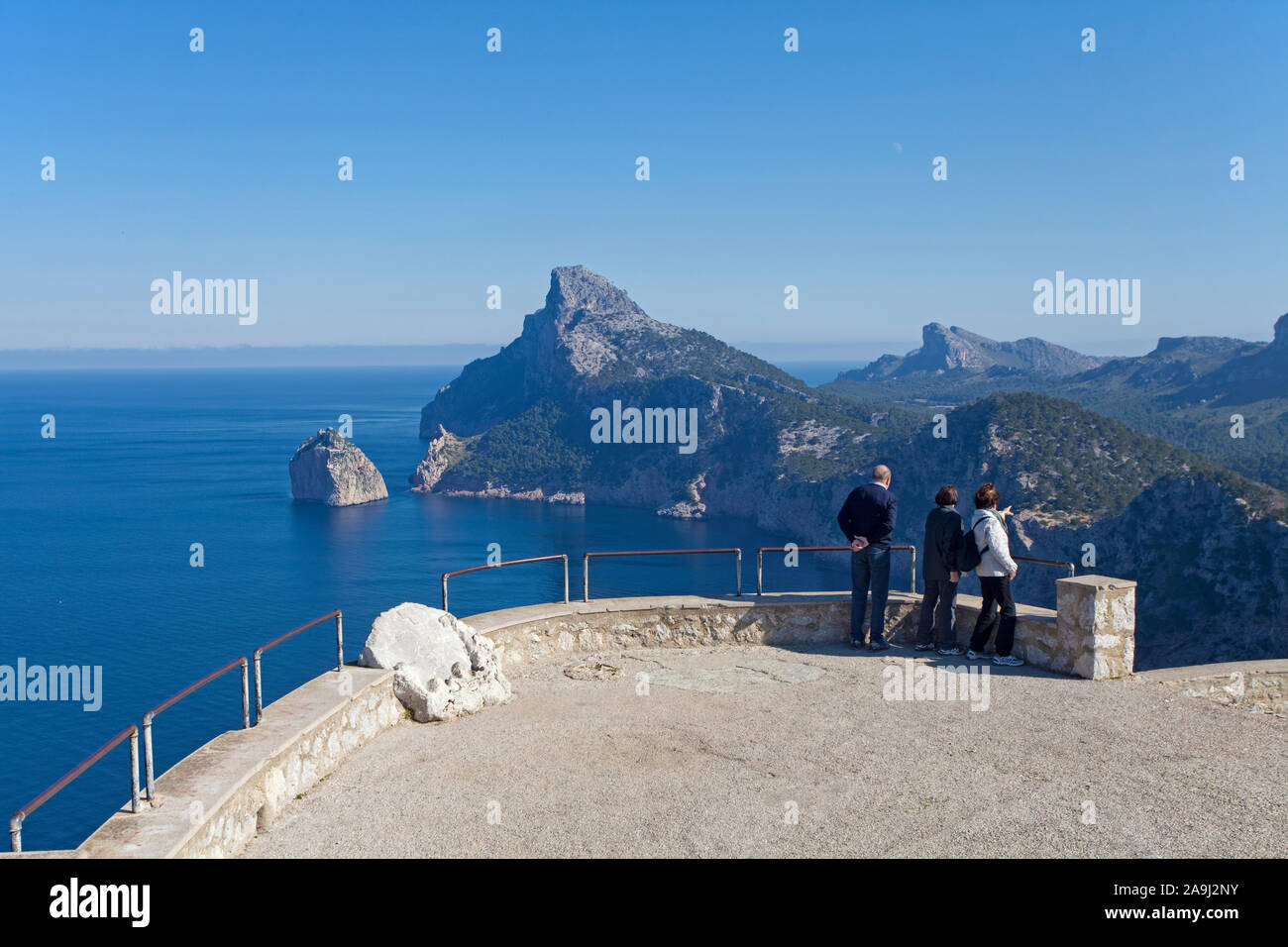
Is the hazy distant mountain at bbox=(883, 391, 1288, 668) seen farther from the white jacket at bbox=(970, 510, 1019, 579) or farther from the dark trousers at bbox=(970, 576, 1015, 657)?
the white jacket at bbox=(970, 510, 1019, 579)

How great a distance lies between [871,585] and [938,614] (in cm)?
75

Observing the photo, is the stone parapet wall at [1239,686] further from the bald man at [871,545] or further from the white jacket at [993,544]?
the bald man at [871,545]

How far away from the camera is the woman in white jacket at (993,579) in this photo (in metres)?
9.05

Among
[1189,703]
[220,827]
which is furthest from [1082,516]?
[220,827]

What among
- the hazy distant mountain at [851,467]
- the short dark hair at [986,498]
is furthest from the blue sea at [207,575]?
the short dark hair at [986,498]

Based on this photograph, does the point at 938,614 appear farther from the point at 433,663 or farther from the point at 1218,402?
the point at 1218,402

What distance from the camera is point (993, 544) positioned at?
9.06 m

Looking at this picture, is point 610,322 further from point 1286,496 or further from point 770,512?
point 1286,496

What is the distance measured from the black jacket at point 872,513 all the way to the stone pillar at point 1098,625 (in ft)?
5.55

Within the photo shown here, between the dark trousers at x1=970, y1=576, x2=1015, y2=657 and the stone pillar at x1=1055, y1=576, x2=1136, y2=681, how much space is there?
51 cm

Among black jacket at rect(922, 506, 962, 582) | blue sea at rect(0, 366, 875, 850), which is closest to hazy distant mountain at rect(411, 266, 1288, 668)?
blue sea at rect(0, 366, 875, 850)

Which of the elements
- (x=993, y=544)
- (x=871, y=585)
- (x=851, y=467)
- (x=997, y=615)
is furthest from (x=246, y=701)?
(x=851, y=467)

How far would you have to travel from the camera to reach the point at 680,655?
1033 cm
